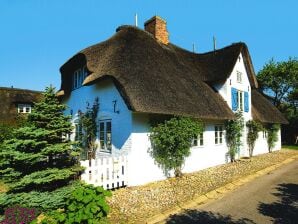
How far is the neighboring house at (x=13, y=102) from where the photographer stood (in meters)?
29.6

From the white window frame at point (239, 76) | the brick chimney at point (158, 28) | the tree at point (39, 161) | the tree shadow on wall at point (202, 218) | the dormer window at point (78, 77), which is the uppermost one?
the brick chimney at point (158, 28)

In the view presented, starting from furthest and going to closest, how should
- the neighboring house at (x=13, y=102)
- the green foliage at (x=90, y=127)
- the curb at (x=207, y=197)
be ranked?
the neighboring house at (x=13, y=102) → the green foliage at (x=90, y=127) → the curb at (x=207, y=197)

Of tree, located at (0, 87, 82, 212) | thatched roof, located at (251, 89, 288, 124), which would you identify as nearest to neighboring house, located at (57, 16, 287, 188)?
tree, located at (0, 87, 82, 212)

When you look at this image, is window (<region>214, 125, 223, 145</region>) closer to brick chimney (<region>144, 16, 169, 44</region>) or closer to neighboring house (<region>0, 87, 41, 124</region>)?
brick chimney (<region>144, 16, 169, 44</region>)

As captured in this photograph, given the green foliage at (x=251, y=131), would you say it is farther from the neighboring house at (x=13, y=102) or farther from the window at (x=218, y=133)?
the neighboring house at (x=13, y=102)

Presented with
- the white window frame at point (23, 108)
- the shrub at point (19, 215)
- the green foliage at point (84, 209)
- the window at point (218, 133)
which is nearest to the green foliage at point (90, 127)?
the green foliage at point (84, 209)

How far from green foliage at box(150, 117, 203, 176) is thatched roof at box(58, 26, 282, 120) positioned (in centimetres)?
54

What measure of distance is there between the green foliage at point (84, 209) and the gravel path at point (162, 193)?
2.78 ft

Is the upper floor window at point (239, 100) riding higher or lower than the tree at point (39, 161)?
higher

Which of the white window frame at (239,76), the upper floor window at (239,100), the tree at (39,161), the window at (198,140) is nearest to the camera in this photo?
the tree at (39,161)

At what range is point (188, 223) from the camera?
643cm

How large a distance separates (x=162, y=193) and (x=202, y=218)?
8.15ft

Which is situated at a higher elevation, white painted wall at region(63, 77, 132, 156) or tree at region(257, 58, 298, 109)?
tree at region(257, 58, 298, 109)

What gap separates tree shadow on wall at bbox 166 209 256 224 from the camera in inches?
255
